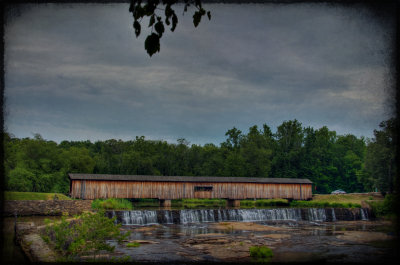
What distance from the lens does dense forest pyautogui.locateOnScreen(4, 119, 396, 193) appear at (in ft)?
125

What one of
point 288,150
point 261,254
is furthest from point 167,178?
point 288,150

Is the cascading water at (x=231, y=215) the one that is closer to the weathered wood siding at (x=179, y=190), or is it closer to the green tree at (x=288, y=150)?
the weathered wood siding at (x=179, y=190)

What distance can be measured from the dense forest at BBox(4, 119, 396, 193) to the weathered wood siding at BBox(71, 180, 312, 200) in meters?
7.67

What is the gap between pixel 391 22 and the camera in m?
6.48

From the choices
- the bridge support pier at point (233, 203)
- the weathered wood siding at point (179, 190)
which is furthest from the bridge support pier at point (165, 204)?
the bridge support pier at point (233, 203)

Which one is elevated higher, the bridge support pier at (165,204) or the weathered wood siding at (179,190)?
the weathered wood siding at (179,190)

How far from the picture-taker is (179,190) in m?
27.3

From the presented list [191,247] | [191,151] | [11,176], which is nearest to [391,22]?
[191,247]

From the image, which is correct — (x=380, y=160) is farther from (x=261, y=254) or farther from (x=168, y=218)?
(x=261, y=254)

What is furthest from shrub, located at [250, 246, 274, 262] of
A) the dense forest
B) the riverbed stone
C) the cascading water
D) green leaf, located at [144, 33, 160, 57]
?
the dense forest

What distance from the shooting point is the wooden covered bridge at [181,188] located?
24719mm

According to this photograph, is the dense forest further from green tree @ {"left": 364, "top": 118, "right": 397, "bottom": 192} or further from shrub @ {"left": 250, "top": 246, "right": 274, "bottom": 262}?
shrub @ {"left": 250, "top": 246, "right": 274, "bottom": 262}

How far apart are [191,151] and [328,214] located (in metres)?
28.3

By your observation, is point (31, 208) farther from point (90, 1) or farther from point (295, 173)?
point (295, 173)
